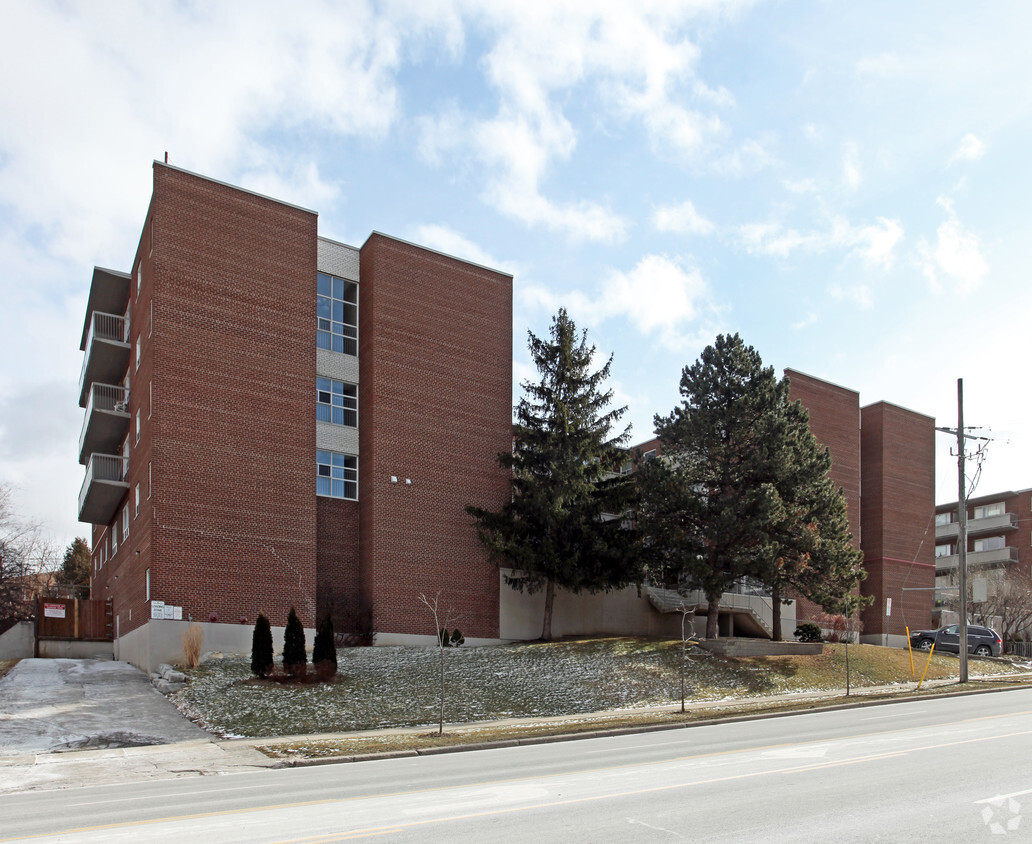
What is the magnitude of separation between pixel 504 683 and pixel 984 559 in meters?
70.1

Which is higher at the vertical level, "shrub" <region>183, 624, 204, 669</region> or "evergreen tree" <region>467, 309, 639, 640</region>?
"evergreen tree" <region>467, 309, 639, 640</region>

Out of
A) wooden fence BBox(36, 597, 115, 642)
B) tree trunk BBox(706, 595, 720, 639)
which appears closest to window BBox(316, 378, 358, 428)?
wooden fence BBox(36, 597, 115, 642)

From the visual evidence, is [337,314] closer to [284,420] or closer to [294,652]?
[284,420]

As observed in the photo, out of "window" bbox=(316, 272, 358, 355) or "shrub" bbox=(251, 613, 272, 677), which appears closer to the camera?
"shrub" bbox=(251, 613, 272, 677)

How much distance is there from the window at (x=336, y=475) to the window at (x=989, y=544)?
6836 cm

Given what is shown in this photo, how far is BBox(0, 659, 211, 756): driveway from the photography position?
2106 centimetres

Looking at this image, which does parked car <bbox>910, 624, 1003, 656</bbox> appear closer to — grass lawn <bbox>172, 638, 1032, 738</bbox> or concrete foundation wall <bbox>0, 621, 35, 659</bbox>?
grass lawn <bbox>172, 638, 1032, 738</bbox>

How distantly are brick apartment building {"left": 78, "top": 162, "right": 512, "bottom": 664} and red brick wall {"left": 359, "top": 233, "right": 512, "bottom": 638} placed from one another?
67 millimetres

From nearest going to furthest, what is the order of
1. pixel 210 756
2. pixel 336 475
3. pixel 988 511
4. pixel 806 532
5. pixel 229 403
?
pixel 210 756 → pixel 229 403 → pixel 806 532 → pixel 336 475 → pixel 988 511

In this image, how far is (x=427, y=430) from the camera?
128ft

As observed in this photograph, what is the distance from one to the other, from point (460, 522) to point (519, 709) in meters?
13.6

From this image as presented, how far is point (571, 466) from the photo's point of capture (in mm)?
38375

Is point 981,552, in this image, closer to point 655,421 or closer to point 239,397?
point 655,421

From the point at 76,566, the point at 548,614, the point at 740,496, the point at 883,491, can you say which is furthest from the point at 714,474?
the point at 76,566
